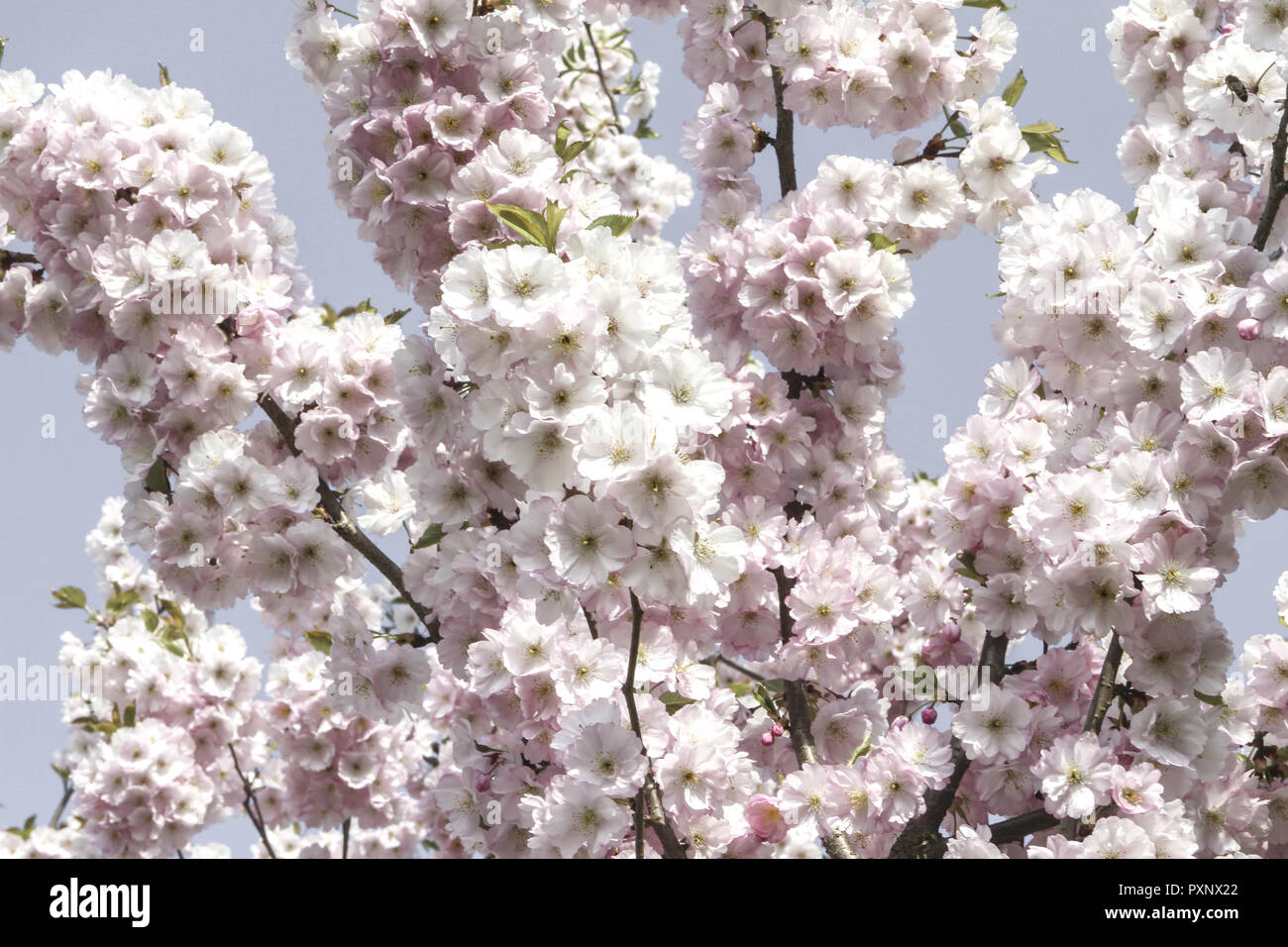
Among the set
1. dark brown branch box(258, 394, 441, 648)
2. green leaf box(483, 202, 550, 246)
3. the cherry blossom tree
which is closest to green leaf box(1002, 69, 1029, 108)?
the cherry blossom tree

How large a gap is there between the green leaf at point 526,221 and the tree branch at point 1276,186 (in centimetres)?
194

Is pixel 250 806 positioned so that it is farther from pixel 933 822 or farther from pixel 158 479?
pixel 933 822

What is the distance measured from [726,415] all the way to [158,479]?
1.78m

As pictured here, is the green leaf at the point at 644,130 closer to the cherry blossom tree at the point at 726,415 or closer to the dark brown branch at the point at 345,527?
the cherry blossom tree at the point at 726,415

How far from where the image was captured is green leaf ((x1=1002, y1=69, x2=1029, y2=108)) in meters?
3.96

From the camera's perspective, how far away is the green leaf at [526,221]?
2613 mm

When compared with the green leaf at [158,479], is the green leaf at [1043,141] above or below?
above

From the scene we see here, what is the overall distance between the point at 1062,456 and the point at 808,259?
0.96m

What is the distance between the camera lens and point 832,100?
12.6 ft

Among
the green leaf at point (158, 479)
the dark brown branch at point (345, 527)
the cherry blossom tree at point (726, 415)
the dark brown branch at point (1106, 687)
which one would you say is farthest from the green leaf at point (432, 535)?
the dark brown branch at point (1106, 687)

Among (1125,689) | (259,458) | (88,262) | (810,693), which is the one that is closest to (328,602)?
(259,458)
